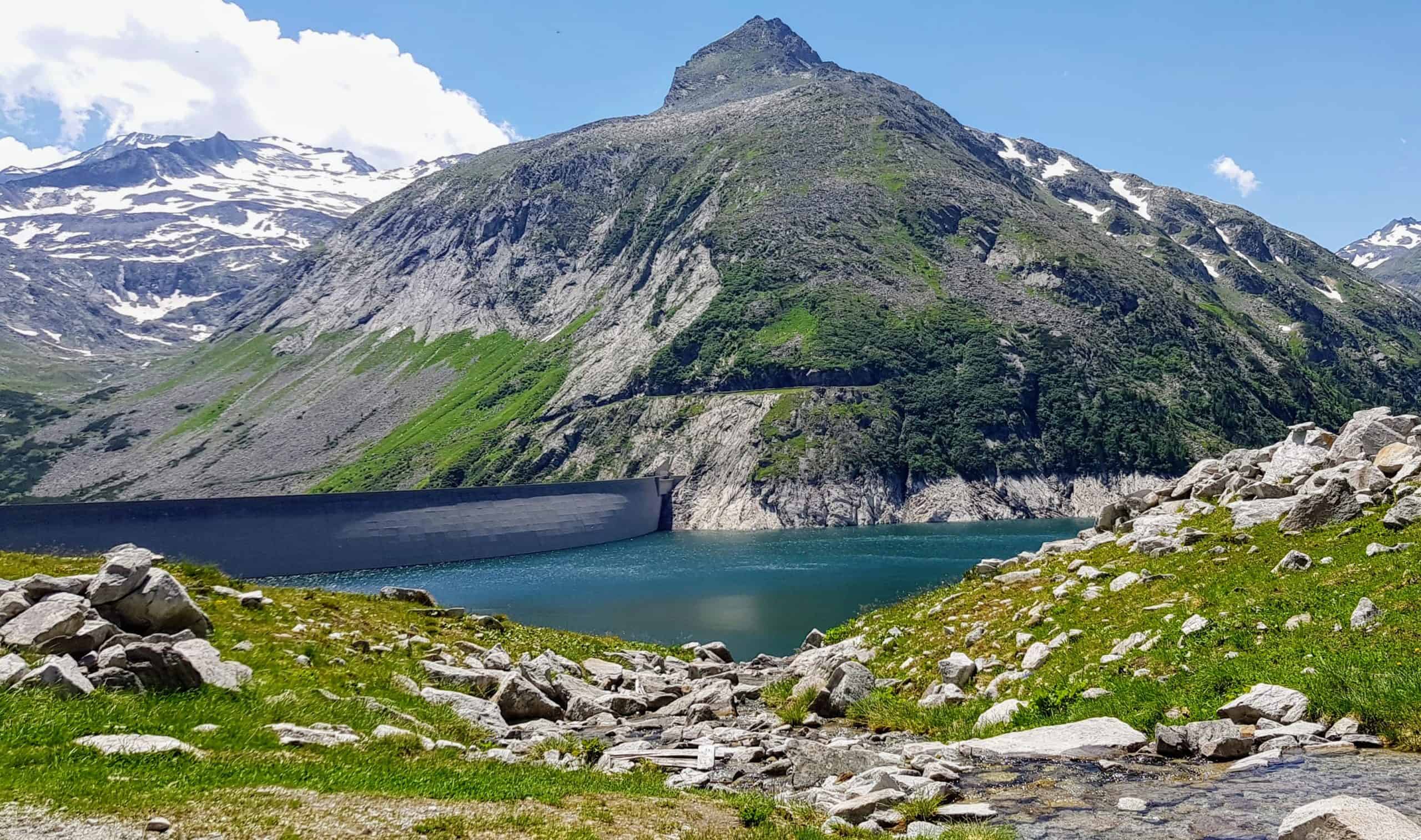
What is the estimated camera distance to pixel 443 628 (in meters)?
30.3

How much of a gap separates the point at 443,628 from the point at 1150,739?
23.6m

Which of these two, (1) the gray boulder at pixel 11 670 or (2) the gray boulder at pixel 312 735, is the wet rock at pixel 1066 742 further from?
(1) the gray boulder at pixel 11 670

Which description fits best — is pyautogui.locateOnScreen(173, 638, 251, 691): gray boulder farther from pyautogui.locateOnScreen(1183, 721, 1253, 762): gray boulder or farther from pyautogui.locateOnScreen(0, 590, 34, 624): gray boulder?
pyautogui.locateOnScreen(1183, 721, 1253, 762): gray boulder

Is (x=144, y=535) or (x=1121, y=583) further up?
(x=1121, y=583)

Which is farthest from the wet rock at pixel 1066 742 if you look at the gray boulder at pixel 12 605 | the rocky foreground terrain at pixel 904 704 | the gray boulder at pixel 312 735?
the gray boulder at pixel 12 605

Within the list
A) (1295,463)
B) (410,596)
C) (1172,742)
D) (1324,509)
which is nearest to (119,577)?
(410,596)

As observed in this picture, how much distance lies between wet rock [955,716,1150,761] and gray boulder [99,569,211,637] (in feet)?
52.9

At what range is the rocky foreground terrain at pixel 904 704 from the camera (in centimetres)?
1093

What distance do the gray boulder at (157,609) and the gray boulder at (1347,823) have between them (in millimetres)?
19535

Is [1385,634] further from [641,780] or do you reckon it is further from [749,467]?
[749,467]

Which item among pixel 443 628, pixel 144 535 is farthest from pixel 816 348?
pixel 443 628

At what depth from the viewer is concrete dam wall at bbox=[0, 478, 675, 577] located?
86.6 m

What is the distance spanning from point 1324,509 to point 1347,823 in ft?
50.8

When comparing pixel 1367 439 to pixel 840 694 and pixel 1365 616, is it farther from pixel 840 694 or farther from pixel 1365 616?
pixel 840 694
